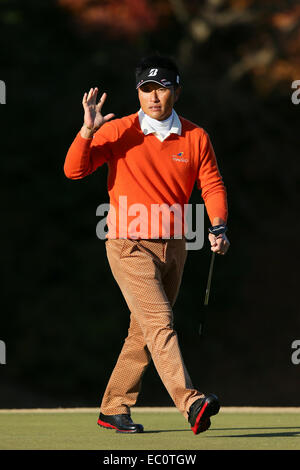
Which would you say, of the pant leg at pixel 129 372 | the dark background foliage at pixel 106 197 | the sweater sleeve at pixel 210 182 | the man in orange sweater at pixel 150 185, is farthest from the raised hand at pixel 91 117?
the dark background foliage at pixel 106 197

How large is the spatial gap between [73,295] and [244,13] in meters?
5.47

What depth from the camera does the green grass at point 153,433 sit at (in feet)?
19.9

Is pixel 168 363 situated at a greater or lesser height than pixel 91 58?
lesser

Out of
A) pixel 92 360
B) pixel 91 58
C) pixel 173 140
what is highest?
pixel 91 58

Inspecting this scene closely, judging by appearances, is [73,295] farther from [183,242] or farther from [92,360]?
[183,242]

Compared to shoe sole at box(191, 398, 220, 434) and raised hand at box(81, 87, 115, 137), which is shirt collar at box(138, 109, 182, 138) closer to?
raised hand at box(81, 87, 115, 137)

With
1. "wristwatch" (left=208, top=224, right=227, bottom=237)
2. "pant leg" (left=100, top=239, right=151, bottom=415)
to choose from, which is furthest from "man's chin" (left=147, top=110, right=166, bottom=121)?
"pant leg" (left=100, top=239, right=151, bottom=415)

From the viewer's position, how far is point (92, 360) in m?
15.8

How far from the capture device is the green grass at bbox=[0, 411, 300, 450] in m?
6.05

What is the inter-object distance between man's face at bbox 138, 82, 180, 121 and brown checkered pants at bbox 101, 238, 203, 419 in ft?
2.50

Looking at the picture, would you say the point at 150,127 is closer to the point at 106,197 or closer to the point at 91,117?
the point at 91,117

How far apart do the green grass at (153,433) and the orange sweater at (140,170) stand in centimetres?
121

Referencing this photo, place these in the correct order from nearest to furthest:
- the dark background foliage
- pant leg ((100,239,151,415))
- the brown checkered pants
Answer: the brown checkered pants < pant leg ((100,239,151,415)) < the dark background foliage

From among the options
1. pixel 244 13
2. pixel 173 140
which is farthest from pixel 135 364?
pixel 244 13
